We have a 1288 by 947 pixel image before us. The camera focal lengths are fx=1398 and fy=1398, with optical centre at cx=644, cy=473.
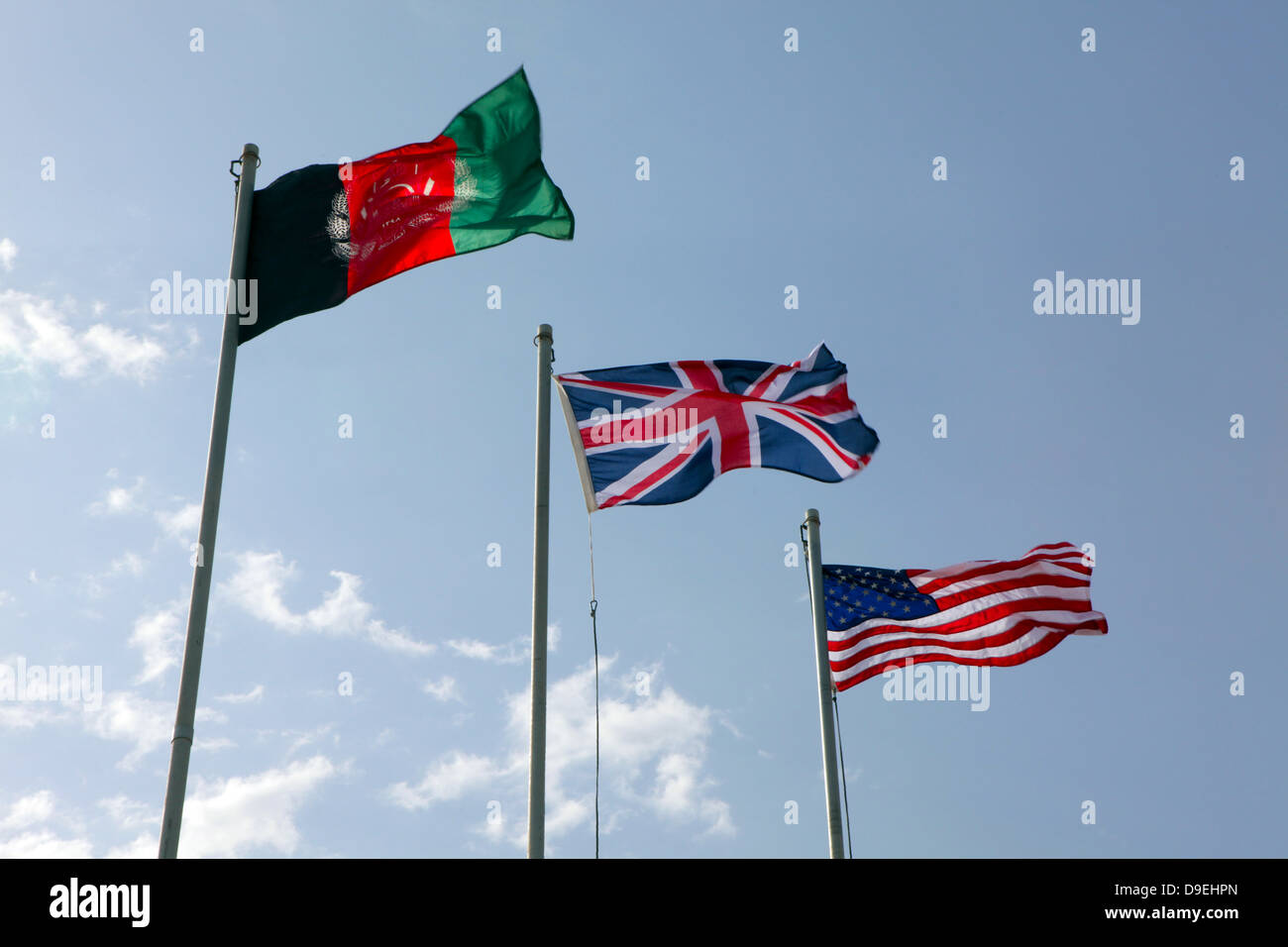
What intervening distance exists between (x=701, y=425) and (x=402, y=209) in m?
5.61

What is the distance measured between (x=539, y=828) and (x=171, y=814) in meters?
3.77

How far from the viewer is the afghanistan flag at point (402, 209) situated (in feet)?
53.8

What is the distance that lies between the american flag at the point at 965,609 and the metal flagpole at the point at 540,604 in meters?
6.90

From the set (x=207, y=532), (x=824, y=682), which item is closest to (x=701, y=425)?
(x=824, y=682)

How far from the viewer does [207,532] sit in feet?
45.9

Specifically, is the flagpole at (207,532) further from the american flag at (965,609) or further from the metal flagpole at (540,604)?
the american flag at (965,609)

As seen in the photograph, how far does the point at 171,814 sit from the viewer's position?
41.2 ft

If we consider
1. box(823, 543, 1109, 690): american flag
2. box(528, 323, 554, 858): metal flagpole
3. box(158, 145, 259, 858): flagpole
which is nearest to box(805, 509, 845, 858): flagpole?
box(823, 543, 1109, 690): american flag

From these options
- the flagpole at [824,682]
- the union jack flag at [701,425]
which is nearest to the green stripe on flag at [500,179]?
the union jack flag at [701,425]

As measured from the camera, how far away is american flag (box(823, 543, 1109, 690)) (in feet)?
73.7

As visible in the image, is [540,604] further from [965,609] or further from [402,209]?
[965,609]
